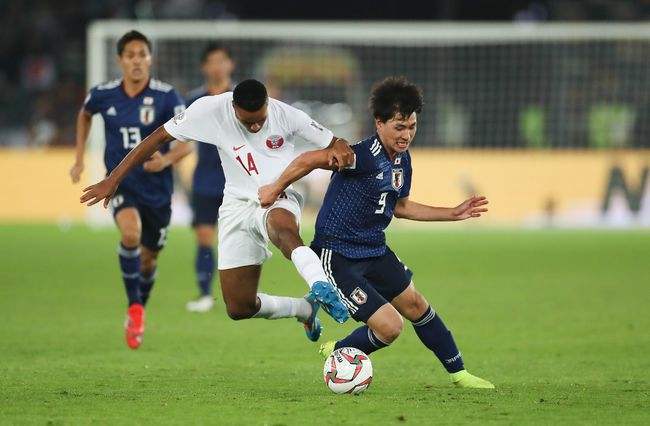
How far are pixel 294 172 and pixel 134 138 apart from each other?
127 inches

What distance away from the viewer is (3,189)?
24734 mm

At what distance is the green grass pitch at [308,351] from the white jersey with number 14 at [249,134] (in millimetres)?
1380

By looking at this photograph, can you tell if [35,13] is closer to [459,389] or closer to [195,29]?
[195,29]

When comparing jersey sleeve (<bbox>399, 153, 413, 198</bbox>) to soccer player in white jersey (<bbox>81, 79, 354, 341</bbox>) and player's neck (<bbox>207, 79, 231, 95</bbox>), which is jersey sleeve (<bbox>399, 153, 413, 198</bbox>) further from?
player's neck (<bbox>207, 79, 231, 95</bbox>)

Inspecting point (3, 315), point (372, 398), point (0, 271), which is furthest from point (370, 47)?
point (372, 398)

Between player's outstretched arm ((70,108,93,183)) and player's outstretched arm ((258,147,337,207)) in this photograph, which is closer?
player's outstretched arm ((258,147,337,207))

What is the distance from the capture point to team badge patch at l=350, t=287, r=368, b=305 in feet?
25.6

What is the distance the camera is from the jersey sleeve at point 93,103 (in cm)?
1091

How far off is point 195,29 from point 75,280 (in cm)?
955

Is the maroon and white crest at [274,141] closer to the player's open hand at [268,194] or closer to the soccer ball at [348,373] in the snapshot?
the player's open hand at [268,194]

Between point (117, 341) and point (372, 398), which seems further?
point (117, 341)

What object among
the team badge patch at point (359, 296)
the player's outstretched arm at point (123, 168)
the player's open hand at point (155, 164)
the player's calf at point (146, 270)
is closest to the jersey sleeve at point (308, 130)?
the player's outstretched arm at point (123, 168)

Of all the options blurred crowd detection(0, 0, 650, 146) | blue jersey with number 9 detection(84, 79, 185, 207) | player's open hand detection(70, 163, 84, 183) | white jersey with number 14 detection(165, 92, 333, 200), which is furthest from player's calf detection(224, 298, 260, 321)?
blurred crowd detection(0, 0, 650, 146)

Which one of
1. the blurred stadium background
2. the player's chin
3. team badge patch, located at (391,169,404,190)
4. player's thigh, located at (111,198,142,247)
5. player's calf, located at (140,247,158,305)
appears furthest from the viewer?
the blurred stadium background
